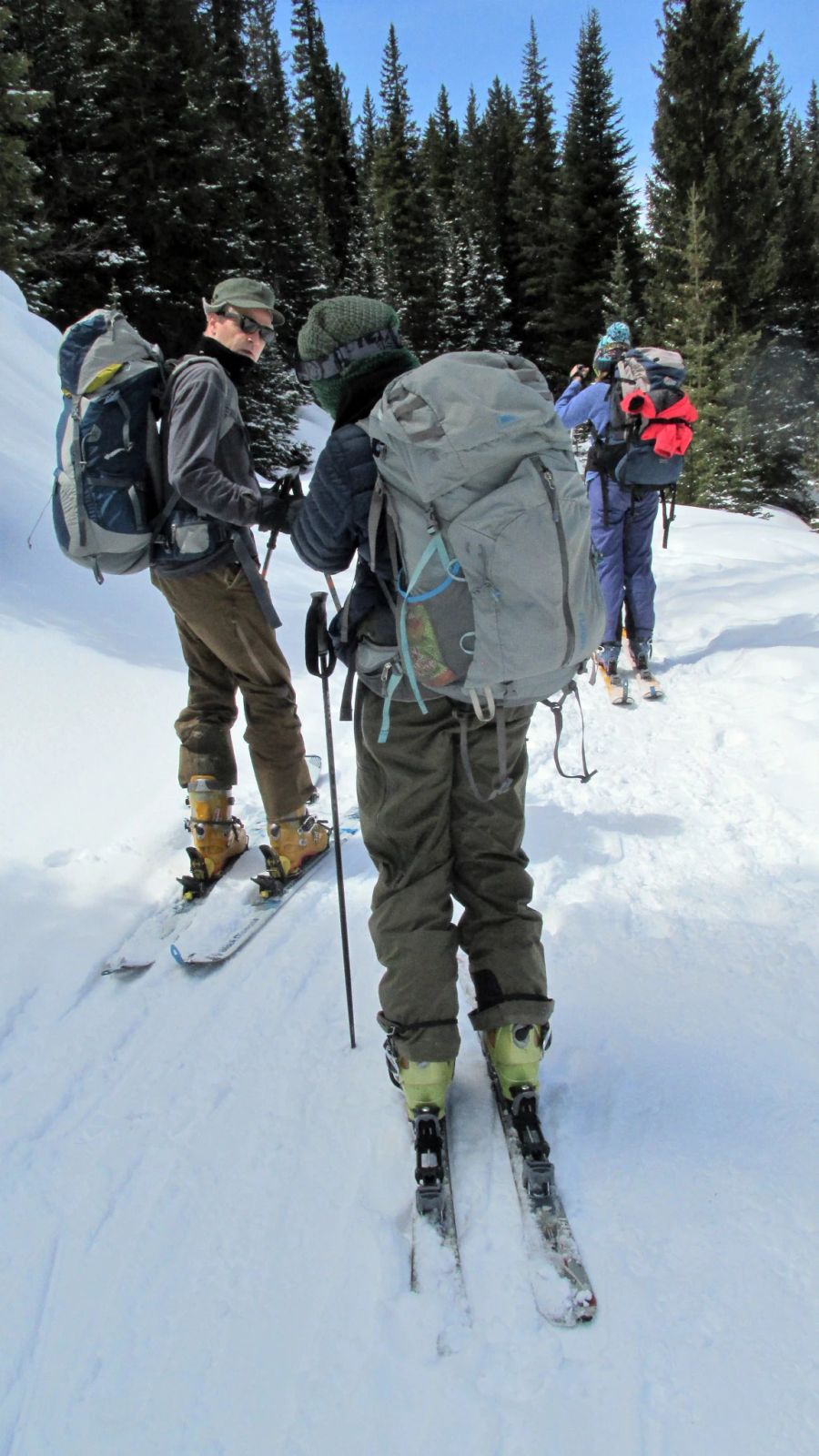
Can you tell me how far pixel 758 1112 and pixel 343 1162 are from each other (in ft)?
3.56

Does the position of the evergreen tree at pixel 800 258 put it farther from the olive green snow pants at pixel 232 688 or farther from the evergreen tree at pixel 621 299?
the olive green snow pants at pixel 232 688

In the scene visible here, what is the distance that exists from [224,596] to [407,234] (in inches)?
1608

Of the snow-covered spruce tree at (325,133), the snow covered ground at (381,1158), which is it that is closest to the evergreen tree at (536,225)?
the snow-covered spruce tree at (325,133)

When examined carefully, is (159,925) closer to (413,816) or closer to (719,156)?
(413,816)

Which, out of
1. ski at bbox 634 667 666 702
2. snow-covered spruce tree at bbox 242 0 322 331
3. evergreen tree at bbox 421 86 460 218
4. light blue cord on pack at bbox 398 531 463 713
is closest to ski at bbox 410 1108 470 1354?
light blue cord on pack at bbox 398 531 463 713

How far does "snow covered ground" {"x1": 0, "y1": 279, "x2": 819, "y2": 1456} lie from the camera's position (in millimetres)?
1521

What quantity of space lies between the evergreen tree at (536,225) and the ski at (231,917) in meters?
34.5

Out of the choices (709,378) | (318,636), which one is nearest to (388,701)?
(318,636)

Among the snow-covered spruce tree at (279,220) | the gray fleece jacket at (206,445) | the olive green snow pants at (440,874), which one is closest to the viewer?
the olive green snow pants at (440,874)

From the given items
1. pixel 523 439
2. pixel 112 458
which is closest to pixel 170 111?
pixel 112 458

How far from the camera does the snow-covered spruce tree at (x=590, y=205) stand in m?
32.1

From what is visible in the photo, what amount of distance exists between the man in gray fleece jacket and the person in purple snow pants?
2.59m

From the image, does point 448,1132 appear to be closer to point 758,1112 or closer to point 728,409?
point 758,1112

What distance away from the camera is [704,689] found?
214 inches
